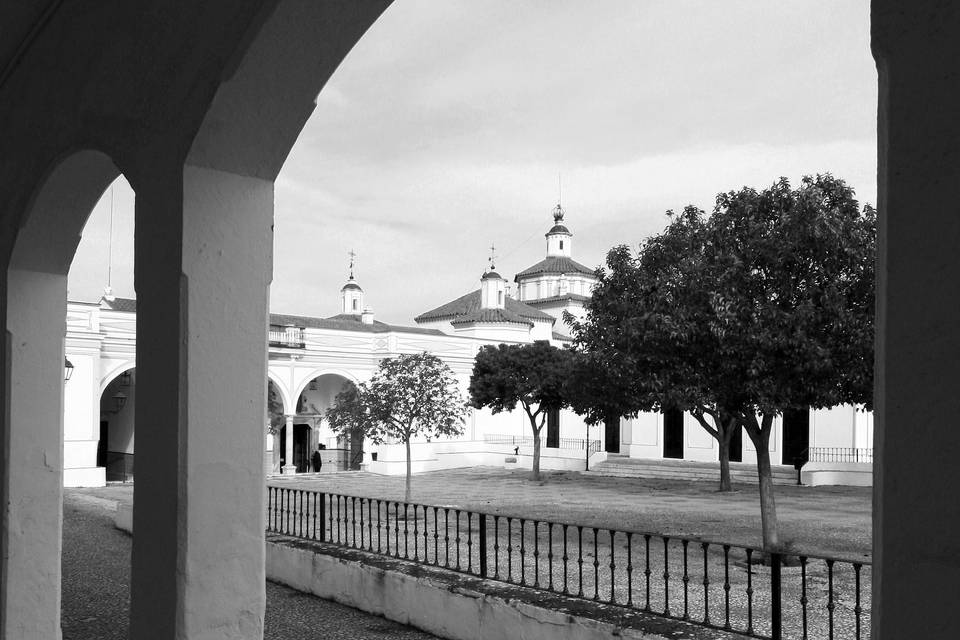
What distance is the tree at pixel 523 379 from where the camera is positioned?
2511 cm

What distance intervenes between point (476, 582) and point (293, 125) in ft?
14.6

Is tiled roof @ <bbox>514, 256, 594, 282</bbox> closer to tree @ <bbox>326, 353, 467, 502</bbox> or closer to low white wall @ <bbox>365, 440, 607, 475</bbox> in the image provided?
low white wall @ <bbox>365, 440, 607, 475</bbox>

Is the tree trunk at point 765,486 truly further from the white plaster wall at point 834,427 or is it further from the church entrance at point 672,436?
the church entrance at point 672,436

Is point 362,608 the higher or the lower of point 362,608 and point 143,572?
the lower

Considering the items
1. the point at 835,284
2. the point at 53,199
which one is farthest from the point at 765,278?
the point at 53,199

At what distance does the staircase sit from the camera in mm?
25062

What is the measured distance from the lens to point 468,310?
44906 mm

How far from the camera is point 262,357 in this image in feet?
8.88

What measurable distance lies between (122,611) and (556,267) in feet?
151

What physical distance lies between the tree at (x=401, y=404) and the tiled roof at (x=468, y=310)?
25600mm

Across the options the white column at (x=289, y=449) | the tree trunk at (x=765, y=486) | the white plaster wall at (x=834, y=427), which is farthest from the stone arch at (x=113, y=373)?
the white plaster wall at (x=834, y=427)

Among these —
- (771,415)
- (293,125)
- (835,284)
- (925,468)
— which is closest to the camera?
(925,468)

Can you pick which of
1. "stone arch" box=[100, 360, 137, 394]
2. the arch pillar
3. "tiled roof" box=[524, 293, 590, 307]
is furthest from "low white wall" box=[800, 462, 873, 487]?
"tiled roof" box=[524, 293, 590, 307]

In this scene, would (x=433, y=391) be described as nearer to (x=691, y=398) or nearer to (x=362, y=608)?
(x=691, y=398)
